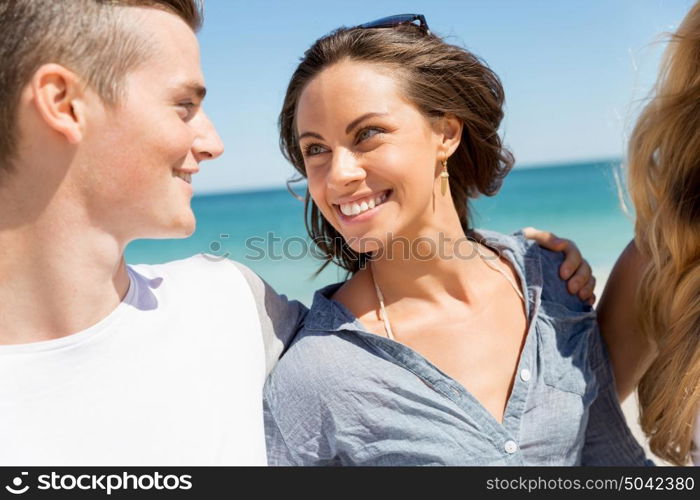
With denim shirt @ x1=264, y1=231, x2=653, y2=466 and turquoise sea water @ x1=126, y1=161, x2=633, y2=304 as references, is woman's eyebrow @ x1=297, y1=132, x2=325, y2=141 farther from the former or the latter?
turquoise sea water @ x1=126, y1=161, x2=633, y2=304

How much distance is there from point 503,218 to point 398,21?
22.5 metres

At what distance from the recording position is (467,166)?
3473 millimetres

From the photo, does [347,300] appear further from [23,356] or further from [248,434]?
[23,356]

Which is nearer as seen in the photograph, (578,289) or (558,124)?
(578,289)

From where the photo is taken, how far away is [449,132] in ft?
10.4

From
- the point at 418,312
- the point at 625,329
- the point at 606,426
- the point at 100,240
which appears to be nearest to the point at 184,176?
the point at 100,240

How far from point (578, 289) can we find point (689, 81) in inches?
37.8

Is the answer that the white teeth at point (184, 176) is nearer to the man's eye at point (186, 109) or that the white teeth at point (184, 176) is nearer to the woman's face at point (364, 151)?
the man's eye at point (186, 109)

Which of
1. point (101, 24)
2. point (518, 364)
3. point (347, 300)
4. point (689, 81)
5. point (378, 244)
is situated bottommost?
point (518, 364)

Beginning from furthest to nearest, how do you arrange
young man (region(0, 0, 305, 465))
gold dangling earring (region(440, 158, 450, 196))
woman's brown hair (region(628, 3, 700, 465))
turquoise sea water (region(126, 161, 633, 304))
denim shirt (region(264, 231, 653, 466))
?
turquoise sea water (region(126, 161, 633, 304))
gold dangling earring (region(440, 158, 450, 196))
woman's brown hair (region(628, 3, 700, 465))
denim shirt (region(264, 231, 653, 466))
young man (region(0, 0, 305, 465))

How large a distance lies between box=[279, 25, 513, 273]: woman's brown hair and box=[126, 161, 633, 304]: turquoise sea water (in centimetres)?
997

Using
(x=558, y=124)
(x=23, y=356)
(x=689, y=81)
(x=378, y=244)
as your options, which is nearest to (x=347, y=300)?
(x=378, y=244)

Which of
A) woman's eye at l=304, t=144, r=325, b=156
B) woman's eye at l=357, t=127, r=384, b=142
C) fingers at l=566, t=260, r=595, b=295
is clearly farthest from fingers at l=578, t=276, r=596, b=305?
woman's eye at l=304, t=144, r=325, b=156

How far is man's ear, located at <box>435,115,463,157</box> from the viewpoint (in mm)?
3117
